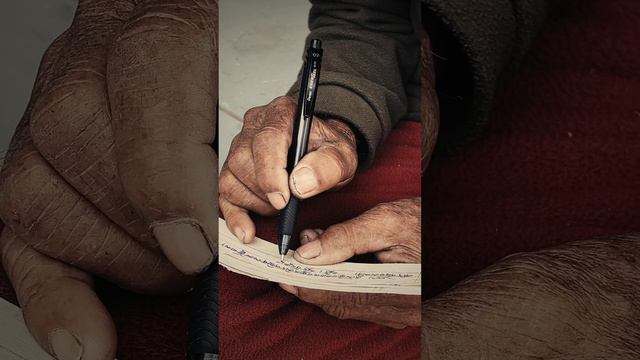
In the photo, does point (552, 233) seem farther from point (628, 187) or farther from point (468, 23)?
point (468, 23)

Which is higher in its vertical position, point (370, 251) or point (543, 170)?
point (370, 251)

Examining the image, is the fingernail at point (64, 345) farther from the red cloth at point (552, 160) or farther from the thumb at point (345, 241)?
the red cloth at point (552, 160)

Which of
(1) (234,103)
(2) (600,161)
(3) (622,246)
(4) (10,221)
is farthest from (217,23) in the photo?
(2) (600,161)

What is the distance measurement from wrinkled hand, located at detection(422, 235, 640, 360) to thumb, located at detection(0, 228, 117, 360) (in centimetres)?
18

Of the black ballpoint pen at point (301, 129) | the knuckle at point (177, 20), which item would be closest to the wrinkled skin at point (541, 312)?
the black ballpoint pen at point (301, 129)

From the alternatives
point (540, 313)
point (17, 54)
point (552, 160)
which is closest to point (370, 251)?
point (540, 313)

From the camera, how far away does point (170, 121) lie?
45 centimetres

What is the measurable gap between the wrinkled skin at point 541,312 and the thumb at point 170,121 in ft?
0.49

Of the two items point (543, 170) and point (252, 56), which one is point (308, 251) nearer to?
point (252, 56)

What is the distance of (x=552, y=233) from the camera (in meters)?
0.69

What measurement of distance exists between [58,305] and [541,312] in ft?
0.92

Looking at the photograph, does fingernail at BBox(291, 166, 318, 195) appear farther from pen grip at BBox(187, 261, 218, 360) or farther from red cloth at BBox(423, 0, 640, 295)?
red cloth at BBox(423, 0, 640, 295)

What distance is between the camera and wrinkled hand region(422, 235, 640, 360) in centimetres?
48

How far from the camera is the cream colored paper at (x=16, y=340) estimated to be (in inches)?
18.5
